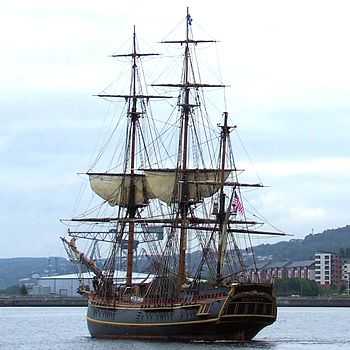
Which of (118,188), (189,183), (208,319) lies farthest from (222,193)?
(118,188)

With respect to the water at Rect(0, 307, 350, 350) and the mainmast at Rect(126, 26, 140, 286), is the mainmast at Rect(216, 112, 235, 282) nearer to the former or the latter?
the water at Rect(0, 307, 350, 350)

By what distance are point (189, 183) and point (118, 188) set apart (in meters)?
12.4

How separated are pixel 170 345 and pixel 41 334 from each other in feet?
105

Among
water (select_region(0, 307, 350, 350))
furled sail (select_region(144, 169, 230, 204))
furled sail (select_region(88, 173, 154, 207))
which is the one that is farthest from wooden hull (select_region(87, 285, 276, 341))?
furled sail (select_region(88, 173, 154, 207))

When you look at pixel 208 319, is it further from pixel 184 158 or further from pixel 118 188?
pixel 118 188

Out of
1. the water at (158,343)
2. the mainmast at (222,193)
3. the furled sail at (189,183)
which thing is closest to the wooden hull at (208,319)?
the water at (158,343)

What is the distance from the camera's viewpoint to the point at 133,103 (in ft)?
422

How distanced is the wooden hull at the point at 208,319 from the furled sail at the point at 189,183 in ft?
37.7

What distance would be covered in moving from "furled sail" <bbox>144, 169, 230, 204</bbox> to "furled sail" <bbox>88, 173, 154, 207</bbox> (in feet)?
13.0

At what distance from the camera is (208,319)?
4173 inches

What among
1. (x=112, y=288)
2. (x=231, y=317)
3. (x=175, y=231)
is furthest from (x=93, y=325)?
(x=231, y=317)

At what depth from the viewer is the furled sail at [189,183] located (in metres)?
117

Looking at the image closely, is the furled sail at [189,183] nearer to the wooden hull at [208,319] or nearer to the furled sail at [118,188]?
the furled sail at [118,188]

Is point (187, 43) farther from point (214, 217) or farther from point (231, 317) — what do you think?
point (231, 317)
